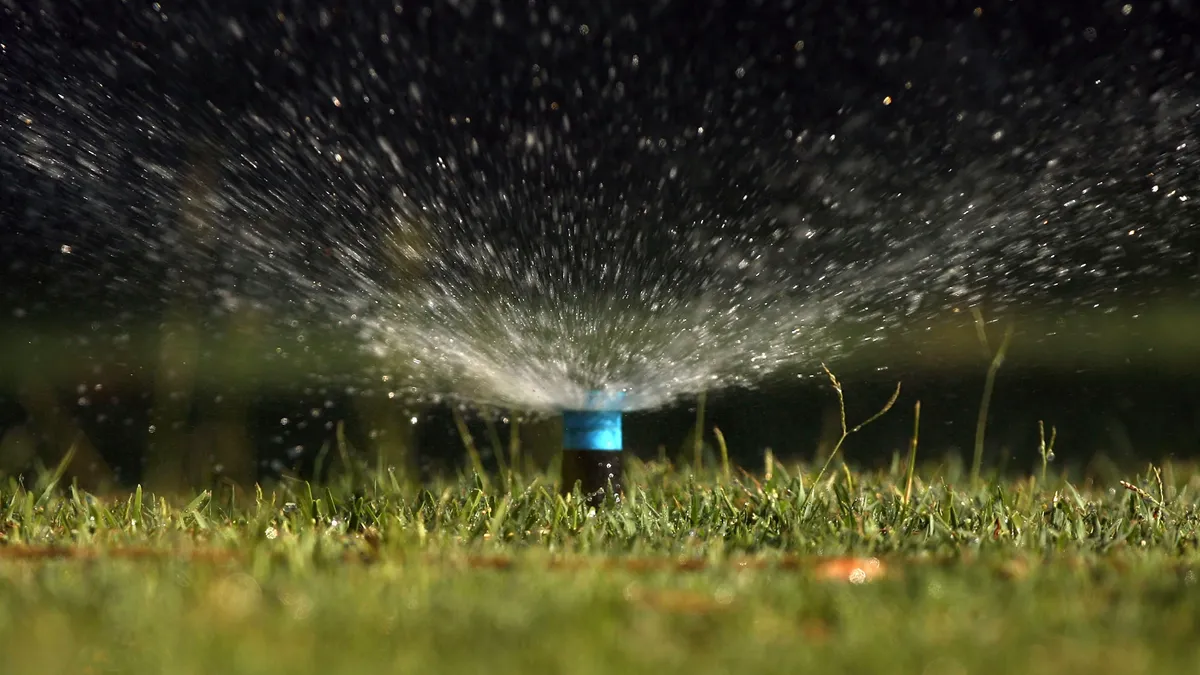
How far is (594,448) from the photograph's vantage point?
11.9ft

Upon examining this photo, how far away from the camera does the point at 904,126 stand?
215 inches

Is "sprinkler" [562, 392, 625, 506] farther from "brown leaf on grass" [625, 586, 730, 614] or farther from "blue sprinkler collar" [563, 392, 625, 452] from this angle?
→ "brown leaf on grass" [625, 586, 730, 614]

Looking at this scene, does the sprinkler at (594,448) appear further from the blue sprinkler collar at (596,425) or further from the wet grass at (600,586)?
the wet grass at (600,586)

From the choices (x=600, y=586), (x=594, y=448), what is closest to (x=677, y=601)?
(x=600, y=586)

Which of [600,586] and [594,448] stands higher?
[594,448]

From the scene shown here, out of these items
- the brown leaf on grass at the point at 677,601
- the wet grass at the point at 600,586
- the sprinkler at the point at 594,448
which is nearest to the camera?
the wet grass at the point at 600,586

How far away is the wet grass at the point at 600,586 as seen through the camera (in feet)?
5.71

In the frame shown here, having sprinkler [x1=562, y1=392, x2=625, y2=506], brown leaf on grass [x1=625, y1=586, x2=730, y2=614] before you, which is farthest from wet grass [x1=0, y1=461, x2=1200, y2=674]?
sprinkler [x1=562, y1=392, x2=625, y2=506]

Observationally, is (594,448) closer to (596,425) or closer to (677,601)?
(596,425)

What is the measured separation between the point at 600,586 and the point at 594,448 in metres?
1.51

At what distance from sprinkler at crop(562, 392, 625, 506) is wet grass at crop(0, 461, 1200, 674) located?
0.61ft

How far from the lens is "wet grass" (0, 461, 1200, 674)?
1739 mm

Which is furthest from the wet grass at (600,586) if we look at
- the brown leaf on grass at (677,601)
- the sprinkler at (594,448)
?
the sprinkler at (594,448)

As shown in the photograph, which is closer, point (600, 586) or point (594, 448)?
point (600, 586)
